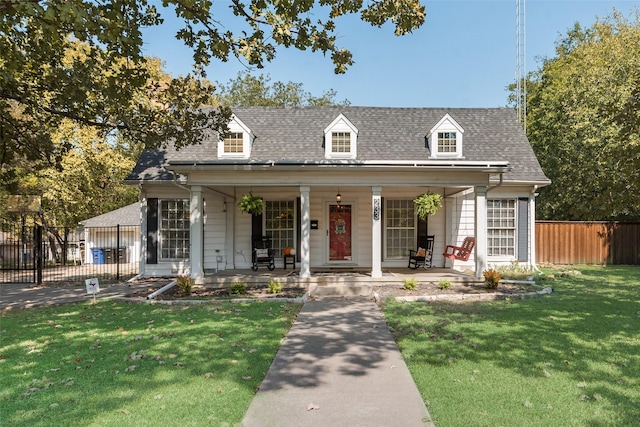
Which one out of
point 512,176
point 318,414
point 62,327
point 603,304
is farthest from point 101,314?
point 512,176

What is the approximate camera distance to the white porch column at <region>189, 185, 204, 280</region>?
1122 centimetres

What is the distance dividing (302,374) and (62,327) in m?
5.10

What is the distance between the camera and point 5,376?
4.70 m

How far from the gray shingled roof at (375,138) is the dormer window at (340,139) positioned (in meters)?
0.31

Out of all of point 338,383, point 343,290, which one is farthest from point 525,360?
point 343,290

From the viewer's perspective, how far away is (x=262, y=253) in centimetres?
1323

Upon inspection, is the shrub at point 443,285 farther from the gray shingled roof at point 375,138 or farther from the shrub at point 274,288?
the gray shingled roof at point 375,138

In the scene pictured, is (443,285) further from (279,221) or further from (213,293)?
(279,221)

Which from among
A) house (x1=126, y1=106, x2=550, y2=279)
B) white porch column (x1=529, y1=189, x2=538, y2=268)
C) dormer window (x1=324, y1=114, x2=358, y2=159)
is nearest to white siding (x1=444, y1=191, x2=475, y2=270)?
house (x1=126, y1=106, x2=550, y2=279)

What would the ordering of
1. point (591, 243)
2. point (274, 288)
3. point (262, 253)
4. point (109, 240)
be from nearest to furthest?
point (274, 288)
point (262, 253)
point (591, 243)
point (109, 240)

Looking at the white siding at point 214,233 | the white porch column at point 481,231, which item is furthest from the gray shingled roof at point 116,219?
the white porch column at point 481,231

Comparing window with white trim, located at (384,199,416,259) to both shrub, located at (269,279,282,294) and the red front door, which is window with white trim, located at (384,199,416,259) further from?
shrub, located at (269,279,282,294)

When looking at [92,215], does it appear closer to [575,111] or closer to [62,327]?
[62,327]

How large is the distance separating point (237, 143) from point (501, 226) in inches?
395
